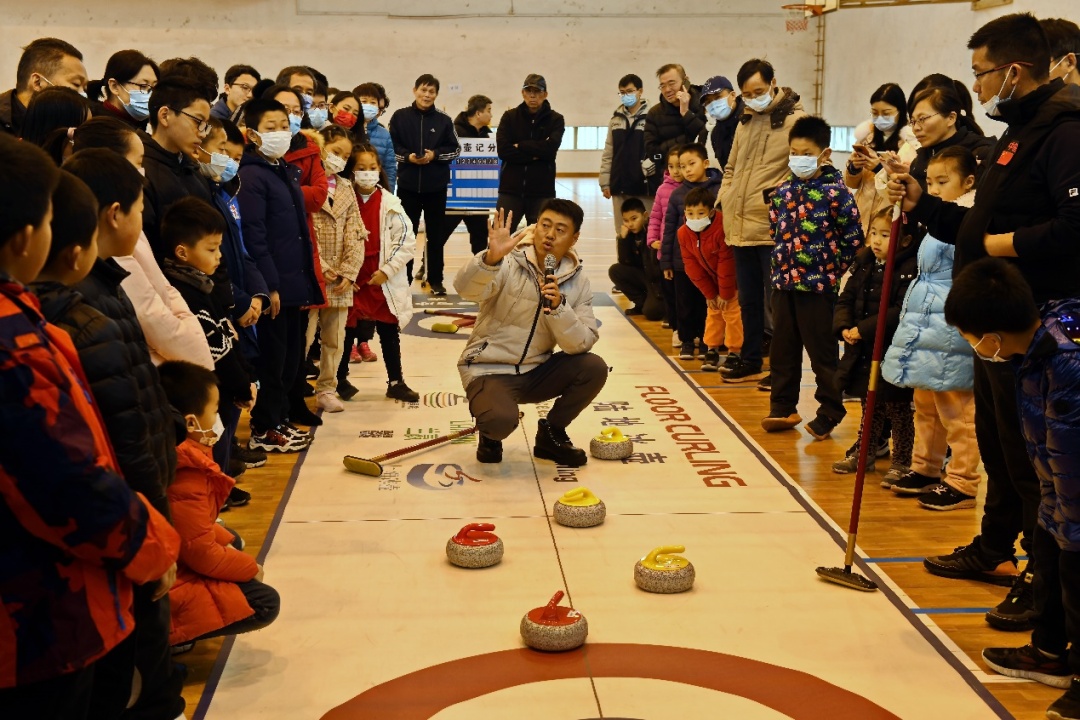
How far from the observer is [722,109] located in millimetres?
8414

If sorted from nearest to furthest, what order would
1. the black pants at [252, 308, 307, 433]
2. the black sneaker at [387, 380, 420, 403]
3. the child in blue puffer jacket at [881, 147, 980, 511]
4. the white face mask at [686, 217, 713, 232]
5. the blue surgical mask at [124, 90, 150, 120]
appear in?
the child in blue puffer jacket at [881, 147, 980, 511] → the blue surgical mask at [124, 90, 150, 120] → the black pants at [252, 308, 307, 433] → the black sneaker at [387, 380, 420, 403] → the white face mask at [686, 217, 713, 232]

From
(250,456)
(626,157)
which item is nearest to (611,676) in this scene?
(250,456)

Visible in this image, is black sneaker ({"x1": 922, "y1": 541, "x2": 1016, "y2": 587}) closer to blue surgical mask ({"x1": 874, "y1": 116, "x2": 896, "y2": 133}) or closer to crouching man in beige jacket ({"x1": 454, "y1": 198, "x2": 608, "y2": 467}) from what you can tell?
crouching man in beige jacket ({"x1": 454, "y1": 198, "x2": 608, "y2": 467})

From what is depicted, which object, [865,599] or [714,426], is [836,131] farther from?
[865,599]

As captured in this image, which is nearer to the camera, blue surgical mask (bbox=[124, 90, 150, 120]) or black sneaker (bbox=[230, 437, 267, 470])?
blue surgical mask (bbox=[124, 90, 150, 120])

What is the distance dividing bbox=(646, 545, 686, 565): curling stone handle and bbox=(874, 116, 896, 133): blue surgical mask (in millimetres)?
3217

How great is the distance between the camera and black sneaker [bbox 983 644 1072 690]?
358 cm

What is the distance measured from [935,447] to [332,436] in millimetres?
3231

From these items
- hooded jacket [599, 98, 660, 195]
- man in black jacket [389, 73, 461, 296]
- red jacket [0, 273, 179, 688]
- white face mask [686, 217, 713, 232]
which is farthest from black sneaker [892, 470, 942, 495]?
man in black jacket [389, 73, 461, 296]

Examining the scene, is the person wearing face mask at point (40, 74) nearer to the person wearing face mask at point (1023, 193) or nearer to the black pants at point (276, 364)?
the black pants at point (276, 364)

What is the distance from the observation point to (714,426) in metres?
6.64

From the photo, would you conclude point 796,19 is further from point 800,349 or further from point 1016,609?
point 1016,609

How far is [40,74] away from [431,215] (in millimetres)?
6124

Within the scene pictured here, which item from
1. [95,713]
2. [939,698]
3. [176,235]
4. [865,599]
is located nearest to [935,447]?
[865,599]
